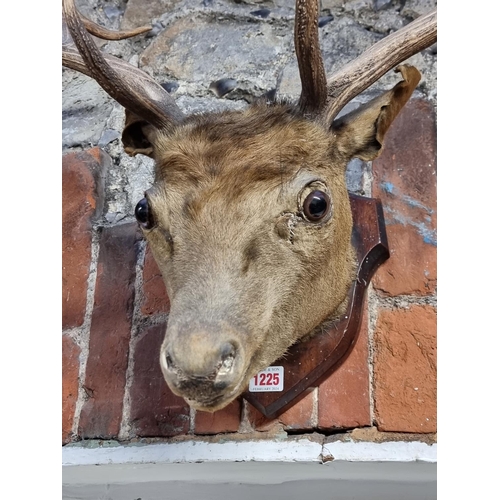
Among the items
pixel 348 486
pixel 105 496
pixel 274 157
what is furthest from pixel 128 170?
pixel 348 486

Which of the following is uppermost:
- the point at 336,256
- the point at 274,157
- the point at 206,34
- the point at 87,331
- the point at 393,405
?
the point at 206,34

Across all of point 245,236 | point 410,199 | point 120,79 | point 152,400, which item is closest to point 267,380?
point 152,400

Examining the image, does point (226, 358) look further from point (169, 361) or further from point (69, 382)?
point (69, 382)

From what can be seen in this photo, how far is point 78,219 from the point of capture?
150cm

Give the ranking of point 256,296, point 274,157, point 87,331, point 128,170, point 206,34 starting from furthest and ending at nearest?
point 206,34, point 128,170, point 87,331, point 274,157, point 256,296

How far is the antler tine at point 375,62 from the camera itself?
1.18 meters

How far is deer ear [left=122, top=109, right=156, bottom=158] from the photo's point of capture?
1.28m

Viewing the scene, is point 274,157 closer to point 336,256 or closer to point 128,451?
point 336,256

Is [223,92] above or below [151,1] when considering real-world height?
below

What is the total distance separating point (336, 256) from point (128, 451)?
492mm

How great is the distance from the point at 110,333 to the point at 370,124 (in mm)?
611

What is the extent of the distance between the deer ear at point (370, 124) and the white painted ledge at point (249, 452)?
473 mm

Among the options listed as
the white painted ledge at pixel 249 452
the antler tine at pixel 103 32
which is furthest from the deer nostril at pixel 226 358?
the antler tine at pixel 103 32

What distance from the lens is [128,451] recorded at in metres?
1.27
